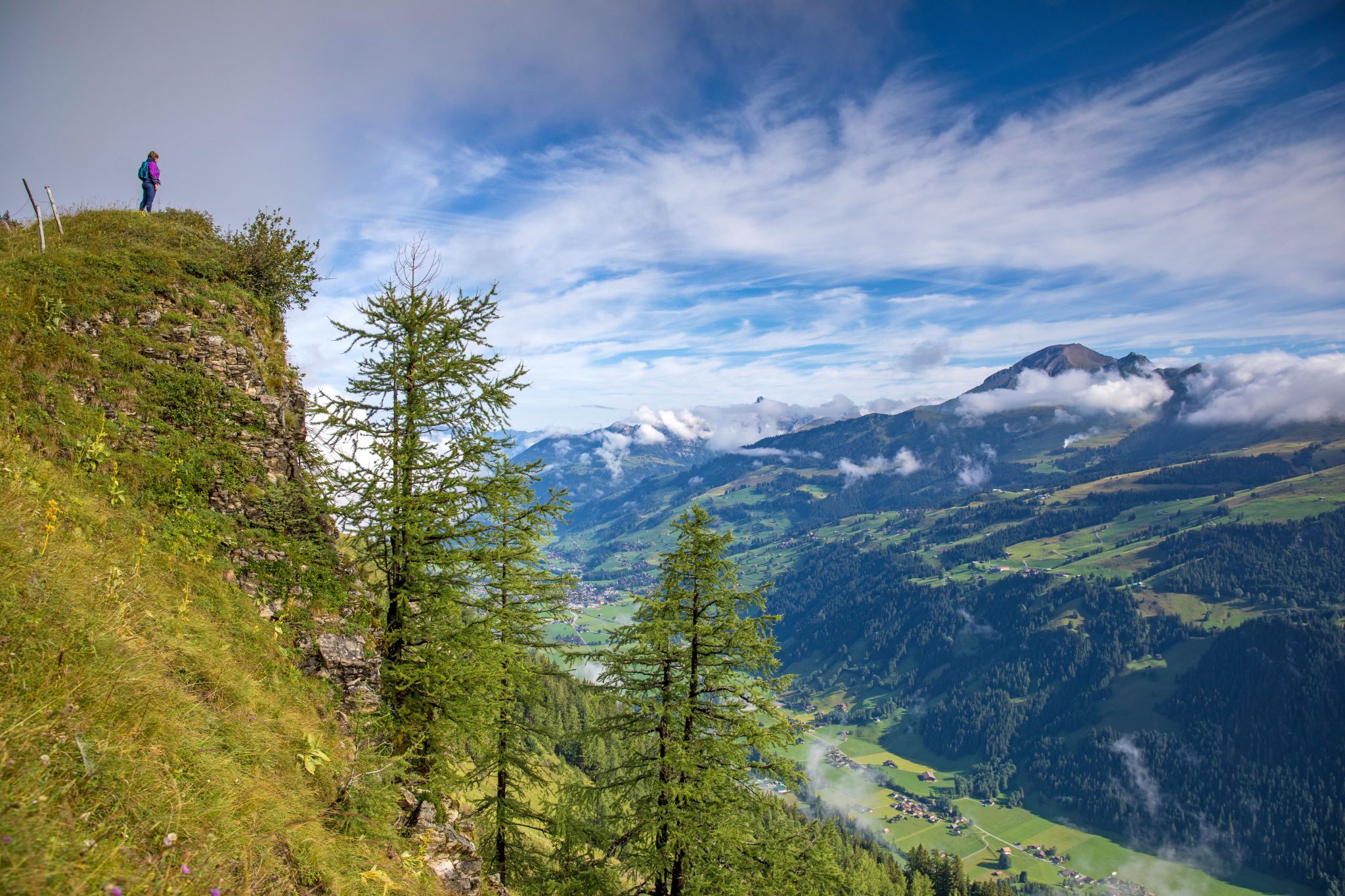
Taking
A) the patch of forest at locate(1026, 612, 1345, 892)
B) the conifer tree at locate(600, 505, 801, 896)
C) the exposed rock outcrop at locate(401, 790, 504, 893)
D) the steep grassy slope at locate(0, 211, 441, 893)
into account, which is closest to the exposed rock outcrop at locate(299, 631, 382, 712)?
the steep grassy slope at locate(0, 211, 441, 893)

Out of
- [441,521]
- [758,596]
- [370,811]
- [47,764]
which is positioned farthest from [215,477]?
[758,596]

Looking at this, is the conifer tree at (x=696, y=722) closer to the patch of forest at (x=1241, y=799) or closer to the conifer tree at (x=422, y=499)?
the conifer tree at (x=422, y=499)

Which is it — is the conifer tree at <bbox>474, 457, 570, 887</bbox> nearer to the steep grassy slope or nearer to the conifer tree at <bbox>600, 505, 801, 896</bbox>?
the conifer tree at <bbox>600, 505, 801, 896</bbox>

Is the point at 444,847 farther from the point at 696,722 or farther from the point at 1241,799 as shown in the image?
the point at 1241,799

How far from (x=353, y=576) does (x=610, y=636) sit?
6293 mm

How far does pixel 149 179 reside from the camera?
20.7m

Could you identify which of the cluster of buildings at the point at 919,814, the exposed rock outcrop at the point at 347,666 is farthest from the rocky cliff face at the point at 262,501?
the cluster of buildings at the point at 919,814

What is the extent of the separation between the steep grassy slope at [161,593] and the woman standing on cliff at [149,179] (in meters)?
1.92

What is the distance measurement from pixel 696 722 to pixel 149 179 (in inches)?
1070

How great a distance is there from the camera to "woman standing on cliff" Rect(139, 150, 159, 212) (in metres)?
20.7

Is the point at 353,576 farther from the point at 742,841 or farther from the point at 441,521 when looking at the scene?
the point at 742,841

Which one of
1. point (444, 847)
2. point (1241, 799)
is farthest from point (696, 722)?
point (1241, 799)

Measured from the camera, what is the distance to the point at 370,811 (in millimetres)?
7453

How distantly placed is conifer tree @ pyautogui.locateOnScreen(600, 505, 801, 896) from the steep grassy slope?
5.96 metres
